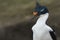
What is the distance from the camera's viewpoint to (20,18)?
656cm

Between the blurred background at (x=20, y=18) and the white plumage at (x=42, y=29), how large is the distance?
1540mm

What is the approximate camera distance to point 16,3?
6.96 meters

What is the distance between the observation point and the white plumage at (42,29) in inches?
167

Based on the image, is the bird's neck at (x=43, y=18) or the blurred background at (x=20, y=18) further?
the blurred background at (x=20, y=18)

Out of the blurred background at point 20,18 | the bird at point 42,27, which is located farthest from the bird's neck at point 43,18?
the blurred background at point 20,18

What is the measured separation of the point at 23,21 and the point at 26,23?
5.0 inches

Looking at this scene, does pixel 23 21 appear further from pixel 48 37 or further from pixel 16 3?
pixel 48 37

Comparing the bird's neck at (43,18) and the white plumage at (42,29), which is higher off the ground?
the bird's neck at (43,18)

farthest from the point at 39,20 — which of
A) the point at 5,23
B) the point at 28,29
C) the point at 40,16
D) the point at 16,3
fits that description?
the point at 16,3

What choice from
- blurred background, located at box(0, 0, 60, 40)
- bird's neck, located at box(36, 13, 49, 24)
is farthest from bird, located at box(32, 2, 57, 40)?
blurred background, located at box(0, 0, 60, 40)

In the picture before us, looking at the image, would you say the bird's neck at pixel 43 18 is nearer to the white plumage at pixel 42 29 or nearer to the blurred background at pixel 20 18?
the white plumage at pixel 42 29

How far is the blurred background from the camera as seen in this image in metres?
6.13

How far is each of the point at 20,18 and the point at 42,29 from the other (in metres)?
2.34

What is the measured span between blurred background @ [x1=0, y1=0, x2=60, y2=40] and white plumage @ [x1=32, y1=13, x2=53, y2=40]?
5.05 feet
